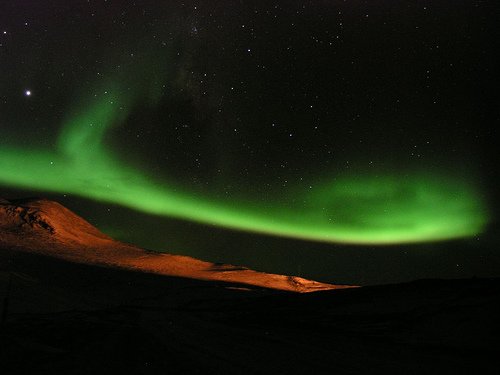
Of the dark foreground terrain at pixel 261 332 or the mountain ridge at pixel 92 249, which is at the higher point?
the mountain ridge at pixel 92 249

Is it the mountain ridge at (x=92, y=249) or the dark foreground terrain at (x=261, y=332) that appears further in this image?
the mountain ridge at (x=92, y=249)

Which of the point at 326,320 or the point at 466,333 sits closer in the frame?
the point at 466,333

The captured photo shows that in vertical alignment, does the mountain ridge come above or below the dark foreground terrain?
above

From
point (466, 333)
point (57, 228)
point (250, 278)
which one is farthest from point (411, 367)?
point (57, 228)

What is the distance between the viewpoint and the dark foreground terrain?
9609 mm

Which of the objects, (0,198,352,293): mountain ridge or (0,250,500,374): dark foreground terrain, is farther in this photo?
(0,198,352,293): mountain ridge

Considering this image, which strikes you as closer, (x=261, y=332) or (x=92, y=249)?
(x=261, y=332)

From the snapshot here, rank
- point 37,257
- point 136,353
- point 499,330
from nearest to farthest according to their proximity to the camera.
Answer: point 136,353, point 499,330, point 37,257

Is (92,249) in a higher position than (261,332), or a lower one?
higher

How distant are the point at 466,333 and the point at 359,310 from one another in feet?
14.3

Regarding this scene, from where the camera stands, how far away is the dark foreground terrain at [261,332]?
961 centimetres

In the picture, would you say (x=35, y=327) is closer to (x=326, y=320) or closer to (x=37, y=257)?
(x=326, y=320)

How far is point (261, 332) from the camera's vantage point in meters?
13.2

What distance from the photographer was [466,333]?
39.6ft
